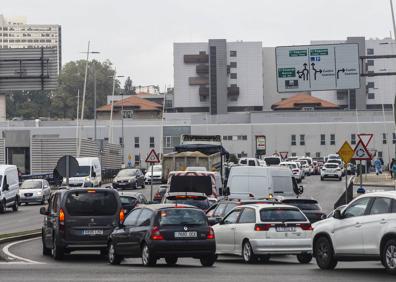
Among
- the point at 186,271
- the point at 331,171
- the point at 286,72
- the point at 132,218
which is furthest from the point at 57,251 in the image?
the point at 331,171

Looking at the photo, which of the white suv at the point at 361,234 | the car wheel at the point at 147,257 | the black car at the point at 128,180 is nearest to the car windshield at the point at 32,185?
the black car at the point at 128,180

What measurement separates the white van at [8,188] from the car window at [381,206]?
34627 mm

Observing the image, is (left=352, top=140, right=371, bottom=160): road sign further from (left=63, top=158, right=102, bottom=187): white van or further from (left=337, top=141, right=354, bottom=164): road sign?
(left=63, top=158, right=102, bottom=187): white van

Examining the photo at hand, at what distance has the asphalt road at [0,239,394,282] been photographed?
19250mm

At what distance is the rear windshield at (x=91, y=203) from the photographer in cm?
2605

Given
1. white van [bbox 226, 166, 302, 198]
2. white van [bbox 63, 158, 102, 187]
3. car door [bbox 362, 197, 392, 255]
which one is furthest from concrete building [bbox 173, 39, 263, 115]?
car door [bbox 362, 197, 392, 255]

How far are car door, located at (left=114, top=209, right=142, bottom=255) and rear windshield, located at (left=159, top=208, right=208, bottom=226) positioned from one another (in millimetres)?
1038

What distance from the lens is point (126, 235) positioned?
23.5m

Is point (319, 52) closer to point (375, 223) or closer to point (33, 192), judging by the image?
point (33, 192)

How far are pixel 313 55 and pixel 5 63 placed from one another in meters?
14.3

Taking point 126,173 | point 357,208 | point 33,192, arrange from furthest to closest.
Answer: point 126,173 → point 33,192 → point 357,208

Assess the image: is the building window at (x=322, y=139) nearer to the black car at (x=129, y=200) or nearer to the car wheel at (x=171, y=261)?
the black car at (x=129, y=200)

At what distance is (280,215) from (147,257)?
11.8 ft

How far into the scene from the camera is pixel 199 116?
13662 centimetres
